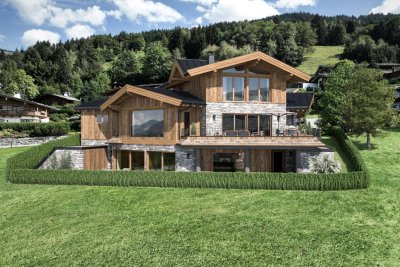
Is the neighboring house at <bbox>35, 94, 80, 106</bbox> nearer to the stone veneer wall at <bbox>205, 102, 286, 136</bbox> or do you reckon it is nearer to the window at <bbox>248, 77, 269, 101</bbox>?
the stone veneer wall at <bbox>205, 102, 286, 136</bbox>

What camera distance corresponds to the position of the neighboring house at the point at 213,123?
22484 mm

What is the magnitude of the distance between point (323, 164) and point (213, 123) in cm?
829

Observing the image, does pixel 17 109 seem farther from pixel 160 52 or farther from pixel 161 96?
pixel 160 52

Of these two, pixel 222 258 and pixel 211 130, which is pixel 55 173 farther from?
pixel 222 258

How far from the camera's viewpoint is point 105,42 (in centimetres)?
14600

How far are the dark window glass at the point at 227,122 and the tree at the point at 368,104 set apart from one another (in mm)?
10531

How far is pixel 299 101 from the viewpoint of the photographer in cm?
2945

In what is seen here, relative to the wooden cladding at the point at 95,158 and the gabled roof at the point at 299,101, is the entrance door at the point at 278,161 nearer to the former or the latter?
the gabled roof at the point at 299,101

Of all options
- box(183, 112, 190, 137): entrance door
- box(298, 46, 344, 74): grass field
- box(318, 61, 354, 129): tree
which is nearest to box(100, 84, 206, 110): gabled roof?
box(183, 112, 190, 137): entrance door

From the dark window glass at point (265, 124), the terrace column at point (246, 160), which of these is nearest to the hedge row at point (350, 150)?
the dark window glass at point (265, 124)

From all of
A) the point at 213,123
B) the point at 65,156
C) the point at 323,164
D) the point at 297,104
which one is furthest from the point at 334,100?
the point at 65,156

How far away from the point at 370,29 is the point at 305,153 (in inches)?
4877

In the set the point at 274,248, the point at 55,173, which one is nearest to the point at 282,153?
the point at 274,248

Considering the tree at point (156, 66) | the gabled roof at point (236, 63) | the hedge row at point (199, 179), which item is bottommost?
the hedge row at point (199, 179)
